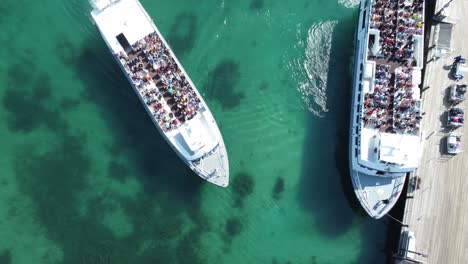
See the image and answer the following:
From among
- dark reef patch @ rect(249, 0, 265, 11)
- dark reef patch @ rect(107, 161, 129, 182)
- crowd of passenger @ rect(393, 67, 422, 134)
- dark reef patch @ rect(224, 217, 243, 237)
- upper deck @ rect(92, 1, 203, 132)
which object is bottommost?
dark reef patch @ rect(224, 217, 243, 237)

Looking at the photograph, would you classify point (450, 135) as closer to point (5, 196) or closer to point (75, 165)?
point (75, 165)

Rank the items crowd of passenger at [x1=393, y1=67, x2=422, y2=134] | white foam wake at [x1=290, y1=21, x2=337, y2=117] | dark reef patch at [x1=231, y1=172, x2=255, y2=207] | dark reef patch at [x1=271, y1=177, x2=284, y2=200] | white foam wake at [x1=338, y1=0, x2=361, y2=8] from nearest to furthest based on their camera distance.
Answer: crowd of passenger at [x1=393, y1=67, x2=422, y2=134]
dark reef patch at [x1=231, y1=172, x2=255, y2=207]
dark reef patch at [x1=271, y1=177, x2=284, y2=200]
white foam wake at [x1=290, y1=21, x2=337, y2=117]
white foam wake at [x1=338, y1=0, x2=361, y2=8]

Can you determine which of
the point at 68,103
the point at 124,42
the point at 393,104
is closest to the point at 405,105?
the point at 393,104

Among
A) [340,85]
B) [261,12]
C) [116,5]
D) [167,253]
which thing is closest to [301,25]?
[261,12]

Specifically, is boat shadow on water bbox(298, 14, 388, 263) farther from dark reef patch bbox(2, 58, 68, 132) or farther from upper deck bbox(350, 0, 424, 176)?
dark reef patch bbox(2, 58, 68, 132)

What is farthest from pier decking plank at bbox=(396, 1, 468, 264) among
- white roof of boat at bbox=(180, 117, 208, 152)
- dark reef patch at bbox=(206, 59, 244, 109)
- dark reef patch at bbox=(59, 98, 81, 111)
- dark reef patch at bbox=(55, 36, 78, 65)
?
dark reef patch at bbox=(55, 36, 78, 65)
